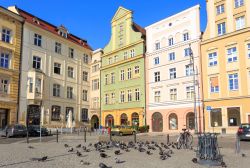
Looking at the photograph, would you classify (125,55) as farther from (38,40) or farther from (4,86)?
(4,86)

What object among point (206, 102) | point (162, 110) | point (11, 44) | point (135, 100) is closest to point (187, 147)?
point (206, 102)

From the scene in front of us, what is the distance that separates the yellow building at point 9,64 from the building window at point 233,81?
2818 centimetres

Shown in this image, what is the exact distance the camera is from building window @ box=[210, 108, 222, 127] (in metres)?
33.7

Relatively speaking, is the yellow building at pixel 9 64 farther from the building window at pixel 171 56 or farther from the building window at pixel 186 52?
the building window at pixel 186 52

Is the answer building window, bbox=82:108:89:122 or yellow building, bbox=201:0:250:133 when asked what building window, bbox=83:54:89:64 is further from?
yellow building, bbox=201:0:250:133

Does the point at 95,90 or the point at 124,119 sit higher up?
the point at 95,90

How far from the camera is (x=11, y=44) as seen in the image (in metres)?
38.2

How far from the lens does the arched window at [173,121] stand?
38219 mm

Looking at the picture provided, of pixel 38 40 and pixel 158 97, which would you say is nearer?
pixel 158 97

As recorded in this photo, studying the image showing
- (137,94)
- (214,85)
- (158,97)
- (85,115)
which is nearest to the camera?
(214,85)

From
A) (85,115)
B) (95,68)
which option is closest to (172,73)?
(95,68)

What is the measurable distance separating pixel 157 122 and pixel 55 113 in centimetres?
1625

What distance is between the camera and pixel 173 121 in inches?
1522

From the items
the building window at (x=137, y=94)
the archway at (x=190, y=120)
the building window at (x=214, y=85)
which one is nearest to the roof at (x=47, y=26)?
the building window at (x=137, y=94)
